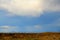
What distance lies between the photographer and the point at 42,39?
7.12 feet

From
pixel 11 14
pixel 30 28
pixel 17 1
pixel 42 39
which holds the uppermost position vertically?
pixel 17 1

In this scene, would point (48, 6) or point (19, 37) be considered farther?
point (48, 6)

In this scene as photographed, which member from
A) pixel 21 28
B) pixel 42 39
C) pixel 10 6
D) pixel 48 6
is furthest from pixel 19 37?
pixel 48 6

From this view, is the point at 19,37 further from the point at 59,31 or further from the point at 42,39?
the point at 59,31

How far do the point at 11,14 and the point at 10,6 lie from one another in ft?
0.44

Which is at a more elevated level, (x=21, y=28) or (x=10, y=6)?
(x=10, y=6)

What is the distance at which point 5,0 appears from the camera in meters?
2.24

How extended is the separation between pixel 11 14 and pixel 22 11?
0.62 feet

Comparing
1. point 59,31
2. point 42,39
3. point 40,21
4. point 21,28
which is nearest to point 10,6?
point 21,28

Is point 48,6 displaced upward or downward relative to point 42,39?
upward

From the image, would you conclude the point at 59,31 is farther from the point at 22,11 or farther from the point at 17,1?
the point at 17,1

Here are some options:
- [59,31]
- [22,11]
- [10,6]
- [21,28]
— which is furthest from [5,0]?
[59,31]

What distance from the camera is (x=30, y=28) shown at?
2.21m

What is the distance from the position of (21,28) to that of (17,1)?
0.45 metres
